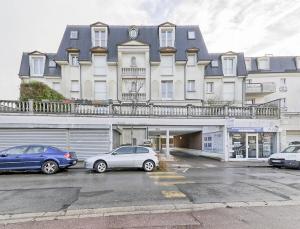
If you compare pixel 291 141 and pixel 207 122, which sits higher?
pixel 207 122

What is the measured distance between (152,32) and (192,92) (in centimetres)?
838

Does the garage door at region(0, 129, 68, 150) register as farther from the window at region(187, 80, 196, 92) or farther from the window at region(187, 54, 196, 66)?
the window at region(187, 54, 196, 66)

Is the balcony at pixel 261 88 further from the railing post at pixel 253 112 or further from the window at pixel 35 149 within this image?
the window at pixel 35 149

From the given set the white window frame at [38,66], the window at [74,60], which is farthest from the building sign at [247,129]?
the white window frame at [38,66]

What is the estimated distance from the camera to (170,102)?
2842cm

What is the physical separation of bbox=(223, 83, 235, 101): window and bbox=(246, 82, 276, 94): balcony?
3.58 metres

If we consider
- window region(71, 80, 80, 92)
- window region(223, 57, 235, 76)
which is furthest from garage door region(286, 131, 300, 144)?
window region(71, 80, 80, 92)

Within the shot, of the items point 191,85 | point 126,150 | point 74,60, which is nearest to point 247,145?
point 126,150

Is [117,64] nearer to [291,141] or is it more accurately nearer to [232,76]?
[232,76]

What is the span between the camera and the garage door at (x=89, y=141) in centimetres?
1780

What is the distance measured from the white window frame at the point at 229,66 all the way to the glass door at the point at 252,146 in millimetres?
12566

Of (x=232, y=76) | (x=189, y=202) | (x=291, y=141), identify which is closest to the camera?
(x=189, y=202)

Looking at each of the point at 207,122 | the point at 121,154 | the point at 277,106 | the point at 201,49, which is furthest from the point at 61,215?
the point at 201,49

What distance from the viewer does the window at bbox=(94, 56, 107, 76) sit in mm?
28656
